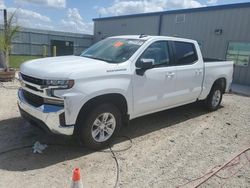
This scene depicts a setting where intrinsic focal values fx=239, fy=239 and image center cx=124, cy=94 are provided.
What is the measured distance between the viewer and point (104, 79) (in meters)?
3.76

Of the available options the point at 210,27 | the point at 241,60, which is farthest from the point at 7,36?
the point at 241,60

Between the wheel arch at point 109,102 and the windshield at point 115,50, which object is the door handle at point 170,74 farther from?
the wheel arch at point 109,102

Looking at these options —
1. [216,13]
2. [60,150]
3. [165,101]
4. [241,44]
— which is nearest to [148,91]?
[165,101]

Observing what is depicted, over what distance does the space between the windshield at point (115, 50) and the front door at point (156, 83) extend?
26 centimetres

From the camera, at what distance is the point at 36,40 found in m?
23.2

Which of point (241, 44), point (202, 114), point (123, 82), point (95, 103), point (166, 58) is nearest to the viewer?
point (95, 103)

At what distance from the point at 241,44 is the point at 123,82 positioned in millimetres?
11440

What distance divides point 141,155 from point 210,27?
1282cm

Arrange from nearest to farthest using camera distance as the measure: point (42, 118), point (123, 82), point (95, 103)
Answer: point (42, 118), point (95, 103), point (123, 82)

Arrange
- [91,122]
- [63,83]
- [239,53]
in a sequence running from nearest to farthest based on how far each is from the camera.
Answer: [63,83]
[91,122]
[239,53]

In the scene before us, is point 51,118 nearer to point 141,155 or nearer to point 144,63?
point 141,155

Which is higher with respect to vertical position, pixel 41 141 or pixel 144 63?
pixel 144 63

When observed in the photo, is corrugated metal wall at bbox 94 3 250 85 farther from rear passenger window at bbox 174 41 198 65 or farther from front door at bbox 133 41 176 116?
front door at bbox 133 41 176 116

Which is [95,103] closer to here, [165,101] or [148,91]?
[148,91]
